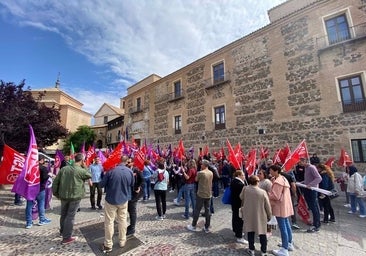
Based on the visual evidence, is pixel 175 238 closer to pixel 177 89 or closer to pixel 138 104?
pixel 177 89

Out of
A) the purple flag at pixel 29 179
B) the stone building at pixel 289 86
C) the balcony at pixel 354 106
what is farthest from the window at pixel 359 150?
the purple flag at pixel 29 179

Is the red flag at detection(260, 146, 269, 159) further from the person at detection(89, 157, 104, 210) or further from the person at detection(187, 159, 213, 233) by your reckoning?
the person at detection(89, 157, 104, 210)

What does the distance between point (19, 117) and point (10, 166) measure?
4014 mm

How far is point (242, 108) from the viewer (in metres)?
14.7

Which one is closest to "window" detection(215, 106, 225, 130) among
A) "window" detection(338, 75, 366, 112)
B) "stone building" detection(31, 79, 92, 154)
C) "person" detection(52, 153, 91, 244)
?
"window" detection(338, 75, 366, 112)

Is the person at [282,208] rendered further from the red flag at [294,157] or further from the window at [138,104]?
the window at [138,104]

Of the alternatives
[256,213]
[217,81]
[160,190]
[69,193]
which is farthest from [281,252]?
[217,81]

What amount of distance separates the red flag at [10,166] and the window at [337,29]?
15.3 metres

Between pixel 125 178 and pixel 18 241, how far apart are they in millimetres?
2818

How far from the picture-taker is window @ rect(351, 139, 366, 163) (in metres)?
9.94

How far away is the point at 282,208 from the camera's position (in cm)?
408

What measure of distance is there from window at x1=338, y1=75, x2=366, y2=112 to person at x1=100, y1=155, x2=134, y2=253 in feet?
38.3

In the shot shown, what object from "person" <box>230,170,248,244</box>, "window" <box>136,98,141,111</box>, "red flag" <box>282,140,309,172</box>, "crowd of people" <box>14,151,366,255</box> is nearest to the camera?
"crowd of people" <box>14,151,366,255</box>

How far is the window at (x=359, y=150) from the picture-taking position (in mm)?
9939
